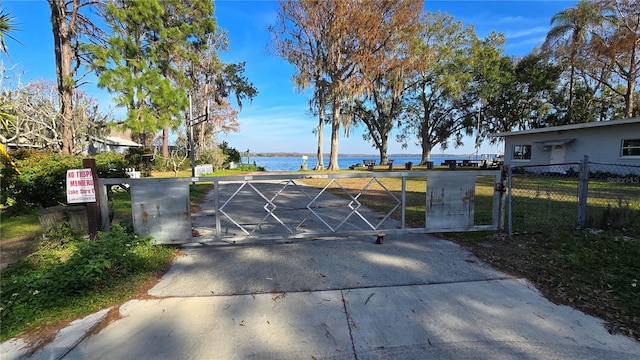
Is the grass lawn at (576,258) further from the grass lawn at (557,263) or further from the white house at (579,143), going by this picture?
the white house at (579,143)

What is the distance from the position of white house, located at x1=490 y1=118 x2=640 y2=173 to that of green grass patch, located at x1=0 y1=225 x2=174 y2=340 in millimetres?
15013

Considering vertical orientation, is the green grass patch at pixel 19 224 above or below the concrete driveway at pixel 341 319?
above

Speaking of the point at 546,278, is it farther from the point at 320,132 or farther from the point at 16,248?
the point at 320,132

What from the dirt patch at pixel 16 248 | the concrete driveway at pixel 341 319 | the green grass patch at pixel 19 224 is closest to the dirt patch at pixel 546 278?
the concrete driveway at pixel 341 319

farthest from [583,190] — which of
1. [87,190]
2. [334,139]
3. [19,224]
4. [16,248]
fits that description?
[334,139]

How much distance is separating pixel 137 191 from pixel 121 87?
1314 centimetres

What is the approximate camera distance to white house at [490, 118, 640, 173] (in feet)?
48.9

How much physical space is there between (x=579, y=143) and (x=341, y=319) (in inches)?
855

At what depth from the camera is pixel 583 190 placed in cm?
505

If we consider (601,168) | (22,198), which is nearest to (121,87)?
(22,198)

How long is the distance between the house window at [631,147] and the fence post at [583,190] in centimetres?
1498

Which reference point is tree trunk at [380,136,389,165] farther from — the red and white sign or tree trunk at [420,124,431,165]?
the red and white sign

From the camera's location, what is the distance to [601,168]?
16141mm

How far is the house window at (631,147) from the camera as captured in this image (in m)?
14.7
